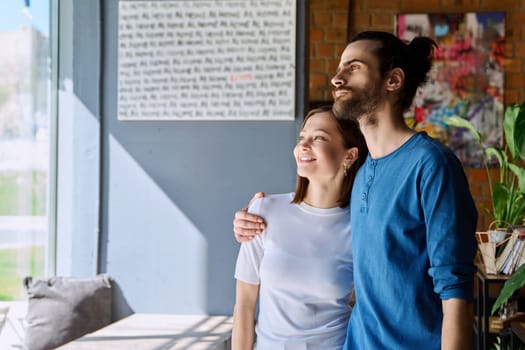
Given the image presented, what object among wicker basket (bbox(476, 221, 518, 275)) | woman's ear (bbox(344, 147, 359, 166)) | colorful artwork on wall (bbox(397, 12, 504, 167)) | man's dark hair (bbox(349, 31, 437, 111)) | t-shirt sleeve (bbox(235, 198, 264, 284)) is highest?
colorful artwork on wall (bbox(397, 12, 504, 167))

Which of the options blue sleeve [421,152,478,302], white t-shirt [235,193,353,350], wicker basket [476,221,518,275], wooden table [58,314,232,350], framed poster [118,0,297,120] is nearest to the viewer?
blue sleeve [421,152,478,302]

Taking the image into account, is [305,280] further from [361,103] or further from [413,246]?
[361,103]

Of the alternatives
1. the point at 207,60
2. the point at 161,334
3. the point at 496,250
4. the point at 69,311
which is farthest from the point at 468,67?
the point at 69,311

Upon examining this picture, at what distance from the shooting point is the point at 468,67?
4.62 m

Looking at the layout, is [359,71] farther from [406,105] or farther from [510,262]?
[510,262]

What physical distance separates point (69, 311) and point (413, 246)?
2108 mm

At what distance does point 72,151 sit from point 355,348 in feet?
6.72

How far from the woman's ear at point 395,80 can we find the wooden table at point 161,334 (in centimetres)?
148

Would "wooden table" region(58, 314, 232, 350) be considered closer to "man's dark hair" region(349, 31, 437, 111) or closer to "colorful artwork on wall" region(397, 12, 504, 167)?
"man's dark hair" region(349, 31, 437, 111)

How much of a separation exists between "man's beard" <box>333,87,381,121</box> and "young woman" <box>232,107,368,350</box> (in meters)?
0.28

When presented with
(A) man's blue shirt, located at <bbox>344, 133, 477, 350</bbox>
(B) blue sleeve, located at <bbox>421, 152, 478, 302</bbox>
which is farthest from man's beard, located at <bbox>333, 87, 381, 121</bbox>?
(B) blue sleeve, located at <bbox>421, 152, 478, 302</bbox>

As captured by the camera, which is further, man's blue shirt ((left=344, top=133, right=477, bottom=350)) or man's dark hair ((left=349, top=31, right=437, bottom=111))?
man's dark hair ((left=349, top=31, right=437, bottom=111))

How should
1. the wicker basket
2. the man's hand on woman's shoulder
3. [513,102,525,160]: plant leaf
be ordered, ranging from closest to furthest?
the man's hand on woman's shoulder
[513,102,525,160]: plant leaf
the wicker basket

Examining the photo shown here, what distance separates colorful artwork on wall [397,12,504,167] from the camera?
15.1ft
